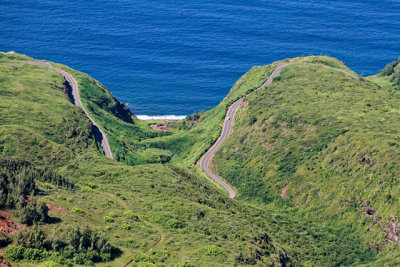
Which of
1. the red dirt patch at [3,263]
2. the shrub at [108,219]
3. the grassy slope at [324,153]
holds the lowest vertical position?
the red dirt patch at [3,263]

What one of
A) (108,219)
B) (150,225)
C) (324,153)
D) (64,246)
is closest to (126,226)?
(108,219)

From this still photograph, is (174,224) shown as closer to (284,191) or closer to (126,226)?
(126,226)

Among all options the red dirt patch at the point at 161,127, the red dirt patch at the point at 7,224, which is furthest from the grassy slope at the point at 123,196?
the red dirt patch at the point at 161,127

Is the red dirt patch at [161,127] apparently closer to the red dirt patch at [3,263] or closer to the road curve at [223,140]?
the road curve at [223,140]

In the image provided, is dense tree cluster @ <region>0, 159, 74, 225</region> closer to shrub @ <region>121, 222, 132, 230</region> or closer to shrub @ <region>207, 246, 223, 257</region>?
shrub @ <region>121, 222, 132, 230</region>

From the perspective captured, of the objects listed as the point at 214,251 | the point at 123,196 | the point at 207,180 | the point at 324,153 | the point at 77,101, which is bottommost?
the point at 214,251

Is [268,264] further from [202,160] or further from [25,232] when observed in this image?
[202,160]
